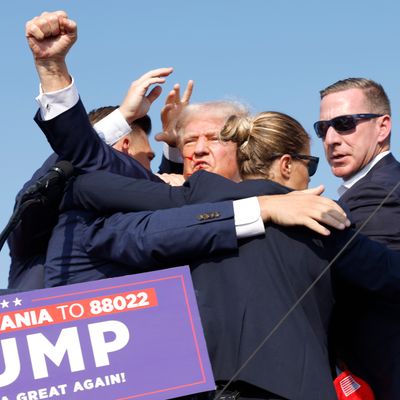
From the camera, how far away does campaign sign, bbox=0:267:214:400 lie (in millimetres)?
3023

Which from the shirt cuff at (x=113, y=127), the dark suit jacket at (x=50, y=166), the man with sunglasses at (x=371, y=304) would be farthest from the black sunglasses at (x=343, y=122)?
the dark suit jacket at (x=50, y=166)

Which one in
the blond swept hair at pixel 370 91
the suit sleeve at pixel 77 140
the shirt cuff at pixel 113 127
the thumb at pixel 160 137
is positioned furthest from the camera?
the thumb at pixel 160 137

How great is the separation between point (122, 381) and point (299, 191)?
1023mm

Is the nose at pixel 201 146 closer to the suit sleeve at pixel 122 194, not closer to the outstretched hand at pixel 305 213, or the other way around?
the suit sleeve at pixel 122 194

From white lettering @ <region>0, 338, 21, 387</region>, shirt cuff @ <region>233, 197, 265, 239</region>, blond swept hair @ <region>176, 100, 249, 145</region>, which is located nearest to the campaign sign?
white lettering @ <region>0, 338, 21, 387</region>

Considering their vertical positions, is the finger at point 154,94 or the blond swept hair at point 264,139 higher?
the finger at point 154,94

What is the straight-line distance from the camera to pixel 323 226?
333 cm

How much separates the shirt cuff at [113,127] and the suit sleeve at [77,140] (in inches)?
32.7

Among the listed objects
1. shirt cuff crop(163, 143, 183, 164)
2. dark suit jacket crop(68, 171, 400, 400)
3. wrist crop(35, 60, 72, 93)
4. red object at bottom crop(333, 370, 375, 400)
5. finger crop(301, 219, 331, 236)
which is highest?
wrist crop(35, 60, 72, 93)

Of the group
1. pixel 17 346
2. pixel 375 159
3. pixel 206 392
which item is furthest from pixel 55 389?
pixel 375 159

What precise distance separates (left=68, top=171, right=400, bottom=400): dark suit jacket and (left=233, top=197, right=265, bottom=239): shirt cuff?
0.15ft

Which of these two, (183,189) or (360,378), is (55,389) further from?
(360,378)

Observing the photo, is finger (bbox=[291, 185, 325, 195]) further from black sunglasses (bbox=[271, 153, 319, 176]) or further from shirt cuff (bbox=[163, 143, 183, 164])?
shirt cuff (bbox=[163, 143, 183, 164])

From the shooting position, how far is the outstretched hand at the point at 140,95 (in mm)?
4863
